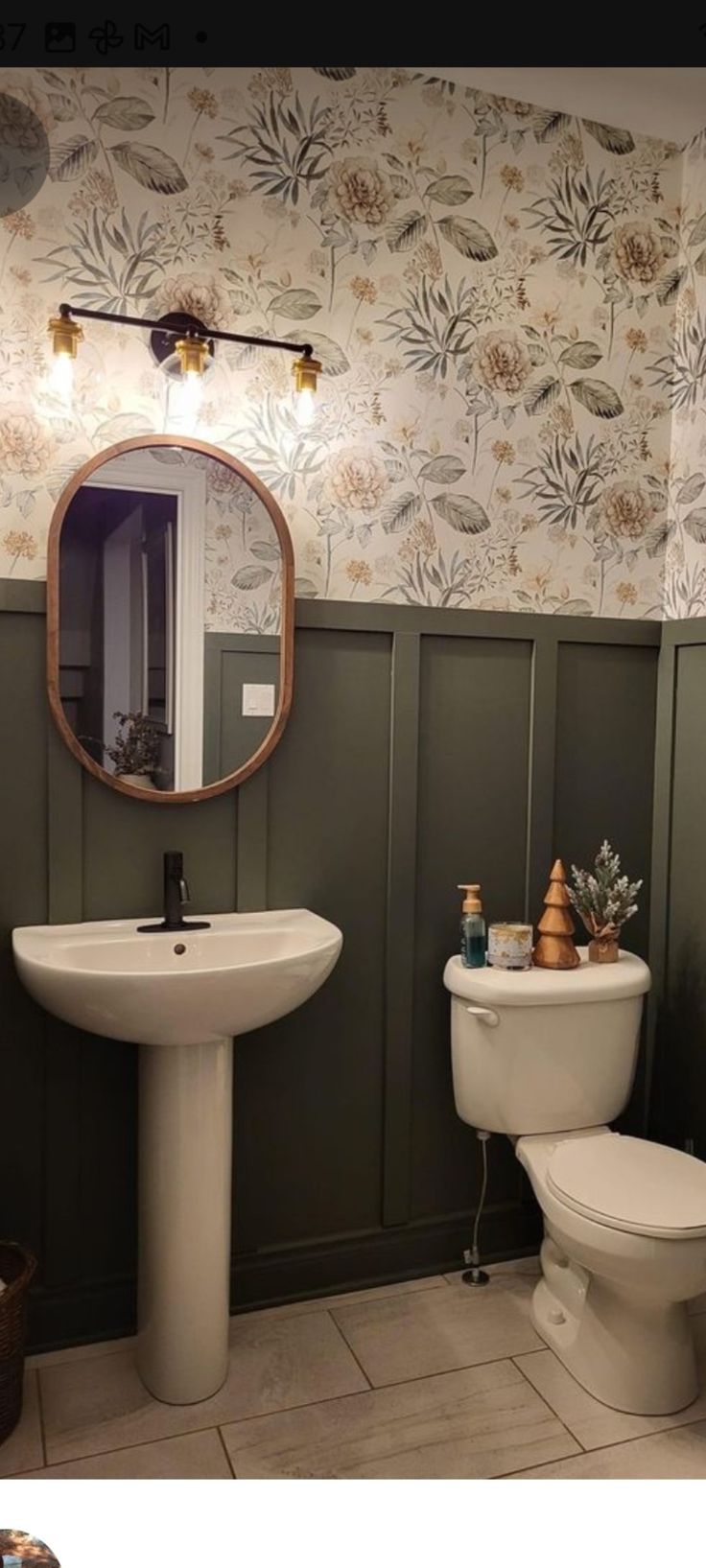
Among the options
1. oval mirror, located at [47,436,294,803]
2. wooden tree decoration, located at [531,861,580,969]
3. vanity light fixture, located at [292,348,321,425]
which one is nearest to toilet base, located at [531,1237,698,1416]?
wooden tree decoration, located at [531,861,580,969]

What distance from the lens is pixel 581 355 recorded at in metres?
2.45

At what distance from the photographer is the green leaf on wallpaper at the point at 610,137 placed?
7.83ft

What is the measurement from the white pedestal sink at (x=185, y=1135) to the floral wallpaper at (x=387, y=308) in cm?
77

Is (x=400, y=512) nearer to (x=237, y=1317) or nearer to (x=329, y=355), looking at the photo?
(x=329, y=355)

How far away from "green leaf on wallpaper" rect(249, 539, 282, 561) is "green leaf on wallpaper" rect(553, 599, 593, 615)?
70cm

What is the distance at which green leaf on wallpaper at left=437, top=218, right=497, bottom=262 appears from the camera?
90.4 inches

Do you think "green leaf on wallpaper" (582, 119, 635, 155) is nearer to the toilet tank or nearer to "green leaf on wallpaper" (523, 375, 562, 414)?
"green leaf on wallpaper" (523, 375, 562, 414)

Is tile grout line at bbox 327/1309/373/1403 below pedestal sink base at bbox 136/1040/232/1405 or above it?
below

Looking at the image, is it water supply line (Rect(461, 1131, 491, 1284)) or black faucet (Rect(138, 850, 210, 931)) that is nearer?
black faucet (Rect(138, 850, 210, 931))
